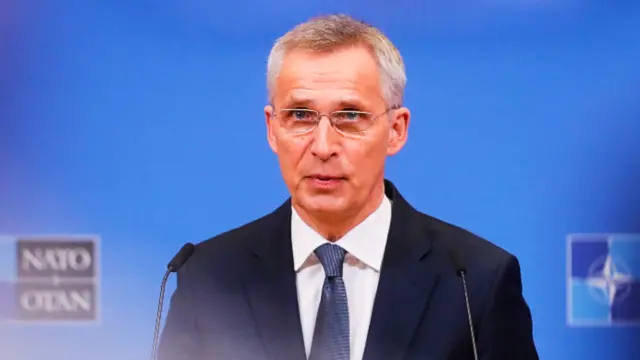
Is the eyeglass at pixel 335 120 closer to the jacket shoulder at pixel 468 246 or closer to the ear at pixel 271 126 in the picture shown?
the ear at pixel 271 126

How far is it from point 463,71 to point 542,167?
1.00 feet

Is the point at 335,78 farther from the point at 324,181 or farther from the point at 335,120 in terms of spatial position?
the point at 324,181

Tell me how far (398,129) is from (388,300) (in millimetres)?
370

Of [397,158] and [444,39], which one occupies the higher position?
[444,39]

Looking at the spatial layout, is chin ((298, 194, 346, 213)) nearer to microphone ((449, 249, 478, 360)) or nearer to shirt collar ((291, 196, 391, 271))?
shirt collar ((291, 196, 391, 271))

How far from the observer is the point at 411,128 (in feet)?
6.39

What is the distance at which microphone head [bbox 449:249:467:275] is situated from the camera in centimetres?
168

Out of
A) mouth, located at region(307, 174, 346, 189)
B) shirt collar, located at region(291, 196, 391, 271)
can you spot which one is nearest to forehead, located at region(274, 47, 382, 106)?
mouth, located at region(307, 174, 346, 189)

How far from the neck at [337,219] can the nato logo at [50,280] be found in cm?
64

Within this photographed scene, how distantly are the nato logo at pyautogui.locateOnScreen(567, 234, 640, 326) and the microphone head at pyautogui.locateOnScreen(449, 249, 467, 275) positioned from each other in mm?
401

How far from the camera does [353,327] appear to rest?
1.69 meters

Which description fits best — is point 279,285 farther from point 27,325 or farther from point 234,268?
point 27,325

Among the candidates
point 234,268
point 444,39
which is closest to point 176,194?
point 234,268

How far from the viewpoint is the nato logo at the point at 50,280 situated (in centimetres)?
204
